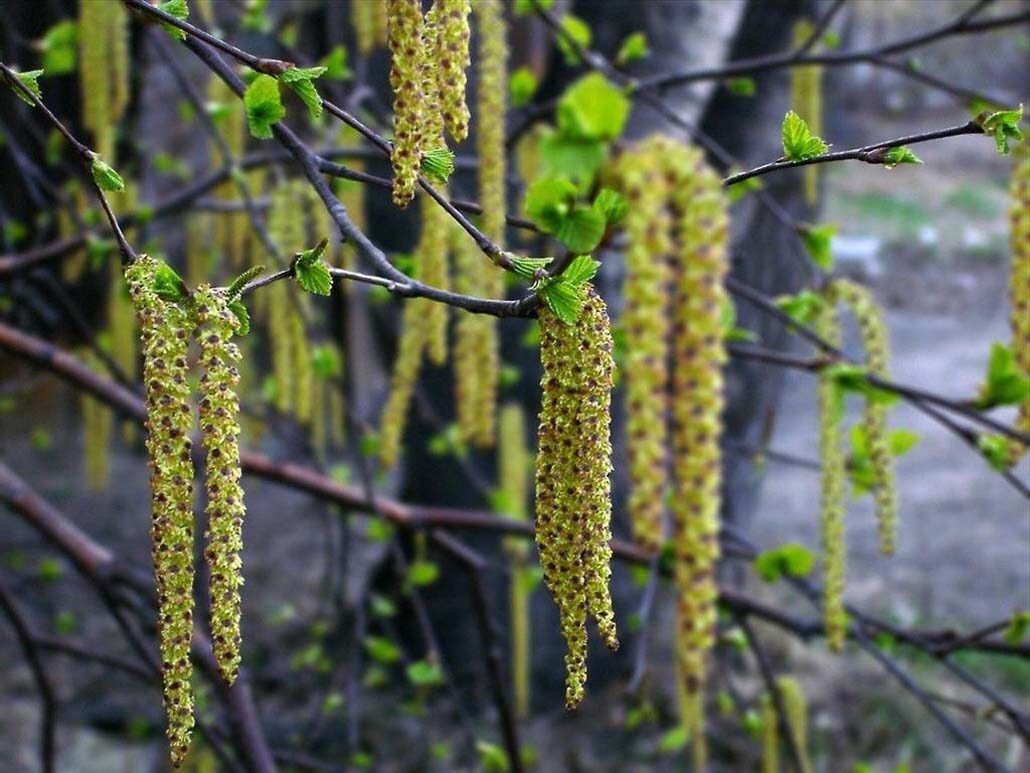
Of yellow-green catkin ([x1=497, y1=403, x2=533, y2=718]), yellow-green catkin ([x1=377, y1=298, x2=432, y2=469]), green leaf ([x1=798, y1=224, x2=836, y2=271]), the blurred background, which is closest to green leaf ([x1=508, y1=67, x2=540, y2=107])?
the blurred background

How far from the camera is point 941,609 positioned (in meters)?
4.69

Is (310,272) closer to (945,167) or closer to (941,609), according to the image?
(941,609)

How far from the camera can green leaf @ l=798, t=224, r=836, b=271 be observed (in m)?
1.89

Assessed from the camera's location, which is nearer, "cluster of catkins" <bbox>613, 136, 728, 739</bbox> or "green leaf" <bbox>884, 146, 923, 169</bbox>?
"green leaf" <bbox>884, 146, 923, 169</bbox>

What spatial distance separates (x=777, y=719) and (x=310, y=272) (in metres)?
1.89

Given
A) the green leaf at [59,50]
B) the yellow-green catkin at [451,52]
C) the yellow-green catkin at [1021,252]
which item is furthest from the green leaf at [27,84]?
the green leaf at [59,50]

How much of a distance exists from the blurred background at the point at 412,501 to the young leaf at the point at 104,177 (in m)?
0.85

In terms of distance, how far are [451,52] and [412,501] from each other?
345 centimetres

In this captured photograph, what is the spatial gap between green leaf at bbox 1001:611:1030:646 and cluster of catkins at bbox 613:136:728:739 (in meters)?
1.01

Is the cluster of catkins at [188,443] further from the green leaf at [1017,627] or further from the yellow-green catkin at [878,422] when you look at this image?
the green leaf at [1017,627]

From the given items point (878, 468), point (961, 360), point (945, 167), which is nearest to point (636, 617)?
point (878, 468)

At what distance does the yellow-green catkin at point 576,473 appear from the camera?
0.76m

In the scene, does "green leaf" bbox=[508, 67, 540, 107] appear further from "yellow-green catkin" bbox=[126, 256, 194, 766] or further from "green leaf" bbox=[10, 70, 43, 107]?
"yellow-green catkin" bbox=[126, 256, 194, 766]

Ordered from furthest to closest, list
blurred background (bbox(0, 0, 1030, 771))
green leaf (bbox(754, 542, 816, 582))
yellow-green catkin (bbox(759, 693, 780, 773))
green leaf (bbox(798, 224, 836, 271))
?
blurred background (bbox(0, 0, 1030, 771))
yellow-green catkin (bbox(759, 693, 780, 773))
green leaf (bbox(754, 542, 816, 582))
green leaf (bbox(798, 224, 836, 271))
